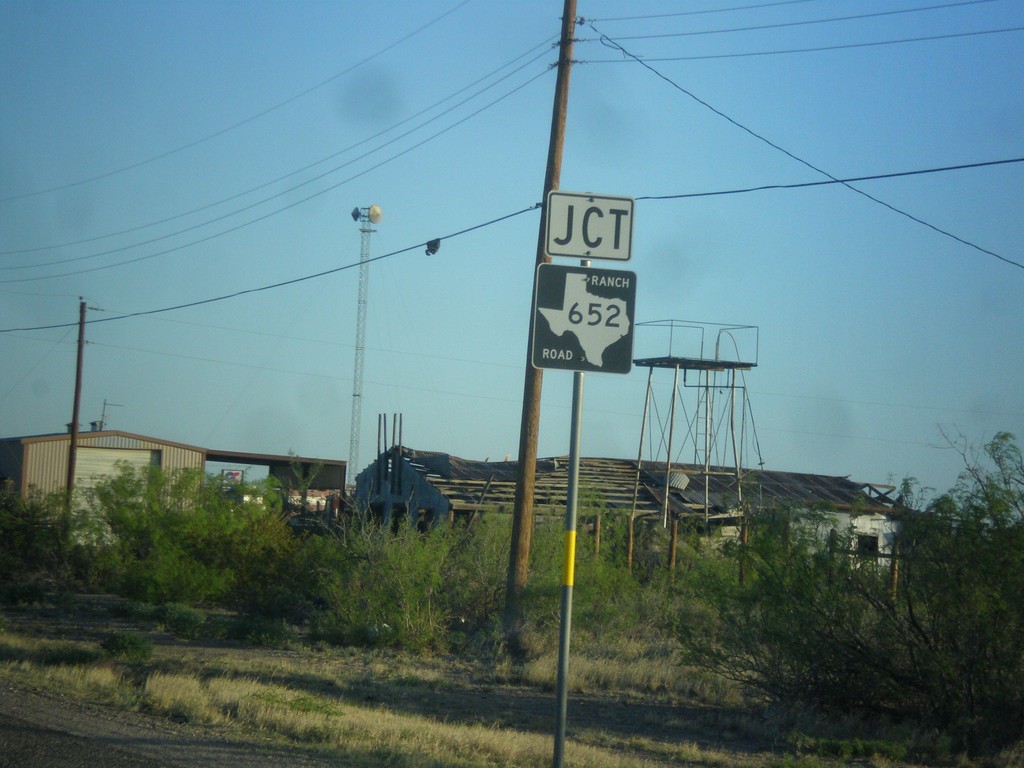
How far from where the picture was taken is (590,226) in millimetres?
7090

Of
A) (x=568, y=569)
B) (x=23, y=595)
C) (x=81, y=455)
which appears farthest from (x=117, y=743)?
(x=81, y=455)

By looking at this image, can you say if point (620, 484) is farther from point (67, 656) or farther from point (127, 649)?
point (67, 656)

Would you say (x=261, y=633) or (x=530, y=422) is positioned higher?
(x=530, y=422)

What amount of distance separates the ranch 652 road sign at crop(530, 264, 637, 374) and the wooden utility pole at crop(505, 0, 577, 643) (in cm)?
1013

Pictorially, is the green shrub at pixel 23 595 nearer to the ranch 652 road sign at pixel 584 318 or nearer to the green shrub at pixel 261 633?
the green shrub at pixel 261 633

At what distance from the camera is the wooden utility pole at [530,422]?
1742 centimetres

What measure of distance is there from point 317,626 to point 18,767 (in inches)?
513

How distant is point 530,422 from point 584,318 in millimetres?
10673

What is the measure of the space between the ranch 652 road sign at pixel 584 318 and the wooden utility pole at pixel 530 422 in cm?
1013

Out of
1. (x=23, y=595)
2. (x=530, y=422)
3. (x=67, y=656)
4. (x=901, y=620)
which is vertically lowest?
(x=23, y=595)

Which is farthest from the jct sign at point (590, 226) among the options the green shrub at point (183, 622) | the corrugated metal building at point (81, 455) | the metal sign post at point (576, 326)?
the corrugated metal building at point (81, 455)

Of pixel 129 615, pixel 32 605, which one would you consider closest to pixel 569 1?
pixel 129 615

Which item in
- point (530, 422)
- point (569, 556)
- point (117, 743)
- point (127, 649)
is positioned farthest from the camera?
point (530, 422)

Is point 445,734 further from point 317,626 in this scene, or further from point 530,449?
point 317,626
